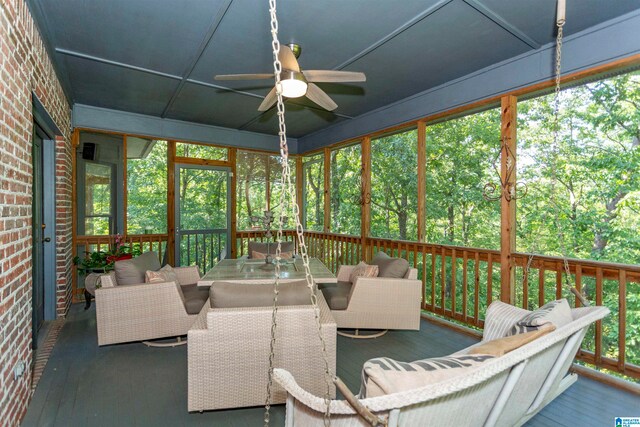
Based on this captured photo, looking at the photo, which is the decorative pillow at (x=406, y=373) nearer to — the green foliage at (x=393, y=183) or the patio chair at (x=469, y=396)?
the patio chair at (x=469, y=396)

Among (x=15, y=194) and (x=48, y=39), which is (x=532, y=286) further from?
(x=48, y=39)

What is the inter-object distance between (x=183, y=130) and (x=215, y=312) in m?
4.42

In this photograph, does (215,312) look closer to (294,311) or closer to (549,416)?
(294,311)

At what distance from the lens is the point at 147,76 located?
3611mm

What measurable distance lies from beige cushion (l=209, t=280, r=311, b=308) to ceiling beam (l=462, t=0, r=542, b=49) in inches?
94.1

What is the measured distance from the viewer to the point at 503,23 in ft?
8.43

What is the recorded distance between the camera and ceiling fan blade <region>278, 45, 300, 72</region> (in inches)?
88.4

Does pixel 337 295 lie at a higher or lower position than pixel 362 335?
higher

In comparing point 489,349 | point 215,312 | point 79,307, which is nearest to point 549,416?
point 489,349

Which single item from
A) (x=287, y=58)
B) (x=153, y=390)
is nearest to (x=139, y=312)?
(x=153, y=390)

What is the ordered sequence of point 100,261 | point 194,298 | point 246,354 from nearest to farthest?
point 246,354 < point 194,298 < point 100,261

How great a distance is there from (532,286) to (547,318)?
194 centimetres

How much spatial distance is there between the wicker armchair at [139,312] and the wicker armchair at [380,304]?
1.45m

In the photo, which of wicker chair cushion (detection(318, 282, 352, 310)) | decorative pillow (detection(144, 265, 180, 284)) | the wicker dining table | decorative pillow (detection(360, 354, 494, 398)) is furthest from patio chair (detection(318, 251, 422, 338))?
decorative pillow (detection(360, 354, 494, 398))
